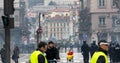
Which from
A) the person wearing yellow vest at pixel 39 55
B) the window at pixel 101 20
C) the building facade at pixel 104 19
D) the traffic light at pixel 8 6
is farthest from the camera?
the window at pixel 101 20

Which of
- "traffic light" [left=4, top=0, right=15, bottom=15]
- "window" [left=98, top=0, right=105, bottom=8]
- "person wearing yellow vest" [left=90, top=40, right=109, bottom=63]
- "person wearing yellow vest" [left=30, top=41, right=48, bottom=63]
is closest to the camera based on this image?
"person wearing yellow vest" [left=90, top=40, right=109, bottom=63]

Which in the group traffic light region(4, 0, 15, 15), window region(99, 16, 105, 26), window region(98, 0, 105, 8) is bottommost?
window region(99, 16, 105, 26)

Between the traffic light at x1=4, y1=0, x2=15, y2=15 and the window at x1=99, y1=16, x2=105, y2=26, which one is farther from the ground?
the traffic light at x1=4, y1=0, x2=15, y2=15

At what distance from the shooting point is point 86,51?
126ft

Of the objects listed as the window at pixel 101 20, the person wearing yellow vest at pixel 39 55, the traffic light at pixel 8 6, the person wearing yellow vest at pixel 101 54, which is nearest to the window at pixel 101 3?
the window at pixel 101 20

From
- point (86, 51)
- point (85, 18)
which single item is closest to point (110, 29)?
point (85, 18)

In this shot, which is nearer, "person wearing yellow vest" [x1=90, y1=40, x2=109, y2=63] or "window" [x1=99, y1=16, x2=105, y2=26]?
"person wearing yellow vest" [x1=90, y1=40, x2=109, y2=63]

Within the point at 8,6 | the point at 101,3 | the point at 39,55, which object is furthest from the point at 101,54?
the point at 101,3

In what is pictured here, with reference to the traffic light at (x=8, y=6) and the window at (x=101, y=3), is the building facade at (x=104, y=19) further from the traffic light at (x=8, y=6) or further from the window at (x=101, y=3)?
the traffic light at (x=8, y=6)

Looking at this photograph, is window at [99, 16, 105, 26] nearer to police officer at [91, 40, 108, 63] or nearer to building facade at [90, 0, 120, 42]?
building facade at [90, 0, 120, 42]

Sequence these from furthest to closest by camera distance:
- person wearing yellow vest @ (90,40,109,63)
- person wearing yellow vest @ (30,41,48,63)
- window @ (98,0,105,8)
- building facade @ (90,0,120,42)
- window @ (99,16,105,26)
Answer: window @ (98,0,105,8) < window @ (99,16,105,26) < building facade @ (90,0,120,42) < person wearing yellow vest @ (30,41,48,63) < person wearing yellow vest @ (90,40,109,63)

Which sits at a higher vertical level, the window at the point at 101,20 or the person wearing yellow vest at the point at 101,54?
the person wearing yellow vest at the point at 101,54

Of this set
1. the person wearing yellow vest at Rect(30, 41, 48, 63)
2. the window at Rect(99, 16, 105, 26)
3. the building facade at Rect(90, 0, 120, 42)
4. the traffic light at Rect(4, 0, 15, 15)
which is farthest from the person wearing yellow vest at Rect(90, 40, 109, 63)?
the window at Rect(99, 16, 105, 26)

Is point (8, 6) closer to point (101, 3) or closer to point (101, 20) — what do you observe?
point (101, 20)
